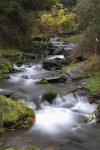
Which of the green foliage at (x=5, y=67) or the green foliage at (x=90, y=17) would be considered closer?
the green foliage at (x=90, y=17)

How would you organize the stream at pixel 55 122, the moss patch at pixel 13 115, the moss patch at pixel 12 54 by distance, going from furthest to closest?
the moss patch at pixel 12 54 < the moss patch at pixel 13 115 < the stream at pixel 55 122

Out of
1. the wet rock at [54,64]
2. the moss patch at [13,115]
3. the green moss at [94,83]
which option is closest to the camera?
the moss patch at [13,115]

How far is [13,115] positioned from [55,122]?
6.36ft

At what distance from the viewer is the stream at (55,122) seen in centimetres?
1279

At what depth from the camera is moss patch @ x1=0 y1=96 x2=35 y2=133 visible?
1391 centimetres

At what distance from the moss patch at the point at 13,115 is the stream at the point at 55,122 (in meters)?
0.36

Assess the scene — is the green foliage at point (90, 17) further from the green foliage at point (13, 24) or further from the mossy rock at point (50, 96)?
the green foliage at point (13, 24)

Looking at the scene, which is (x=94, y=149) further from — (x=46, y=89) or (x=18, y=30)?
(x=18, y=30)

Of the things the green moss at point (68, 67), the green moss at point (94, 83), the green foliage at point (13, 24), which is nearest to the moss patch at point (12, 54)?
the green foliage at point (13, 24)

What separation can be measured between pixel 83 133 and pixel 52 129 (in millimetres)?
1294

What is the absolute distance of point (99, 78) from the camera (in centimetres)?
2092

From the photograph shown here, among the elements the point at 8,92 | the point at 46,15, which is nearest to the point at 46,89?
the point at 8,92

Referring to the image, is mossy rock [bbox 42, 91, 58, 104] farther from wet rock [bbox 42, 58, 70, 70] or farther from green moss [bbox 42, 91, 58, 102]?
wet rock [bbox 42, 58, 70, 70]

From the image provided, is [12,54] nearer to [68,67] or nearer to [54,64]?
[54,64]
